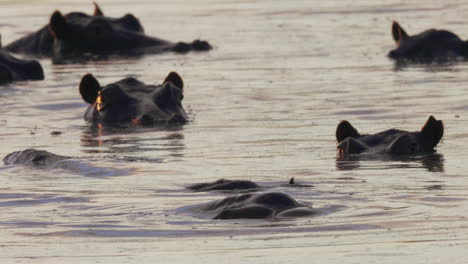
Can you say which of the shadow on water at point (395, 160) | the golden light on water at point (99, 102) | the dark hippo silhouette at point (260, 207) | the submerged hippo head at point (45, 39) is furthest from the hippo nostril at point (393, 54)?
the dark hippo silhouette at point (260, 207)

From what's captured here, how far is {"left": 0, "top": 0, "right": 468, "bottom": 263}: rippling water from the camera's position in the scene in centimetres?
902

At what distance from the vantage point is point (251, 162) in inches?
527

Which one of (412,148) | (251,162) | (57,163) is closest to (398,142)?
(412,148)

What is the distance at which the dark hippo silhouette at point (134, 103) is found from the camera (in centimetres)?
1700

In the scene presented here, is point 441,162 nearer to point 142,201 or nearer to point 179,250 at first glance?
point 142,201

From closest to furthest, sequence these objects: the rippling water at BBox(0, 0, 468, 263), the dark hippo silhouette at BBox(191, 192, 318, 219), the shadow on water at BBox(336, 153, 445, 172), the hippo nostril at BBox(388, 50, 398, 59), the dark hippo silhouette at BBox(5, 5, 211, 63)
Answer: the rippling water at BBox(0, 0, 468, 263)
the dark hippo silhouette at BBox(191, 192, 318, 219)
the shadow on water at BBox(336, 153, 445, 172)
the hippo nostril at BBox(388, 50, 398, 59)
the dark hippo silhouette at BBox(5, 5, 211, 63)

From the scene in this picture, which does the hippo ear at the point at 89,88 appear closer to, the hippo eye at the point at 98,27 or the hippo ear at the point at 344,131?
the hippo ear at the point at 344,131

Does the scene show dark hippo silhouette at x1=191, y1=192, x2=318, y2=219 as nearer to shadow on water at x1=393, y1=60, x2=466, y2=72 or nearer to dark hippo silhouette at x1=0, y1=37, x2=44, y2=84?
dark hippo silhouette at x1=0, y1=37, x2=44, y2=84

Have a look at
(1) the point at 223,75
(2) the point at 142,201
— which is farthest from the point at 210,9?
(2) the point at 142,201

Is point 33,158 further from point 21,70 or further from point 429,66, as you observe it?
point 429,66

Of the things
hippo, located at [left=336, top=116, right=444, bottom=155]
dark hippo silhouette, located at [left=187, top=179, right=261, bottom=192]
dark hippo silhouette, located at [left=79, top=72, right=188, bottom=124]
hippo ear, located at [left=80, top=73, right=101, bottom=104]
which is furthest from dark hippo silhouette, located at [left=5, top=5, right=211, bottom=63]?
dark hippo silhouette, located at [left=187, top=179, right=261, bottom=192]

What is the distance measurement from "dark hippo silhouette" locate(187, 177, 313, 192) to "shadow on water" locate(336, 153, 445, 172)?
1578 mm

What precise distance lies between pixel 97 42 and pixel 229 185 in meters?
16.3

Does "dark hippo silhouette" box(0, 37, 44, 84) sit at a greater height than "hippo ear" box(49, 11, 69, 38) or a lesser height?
lesser
